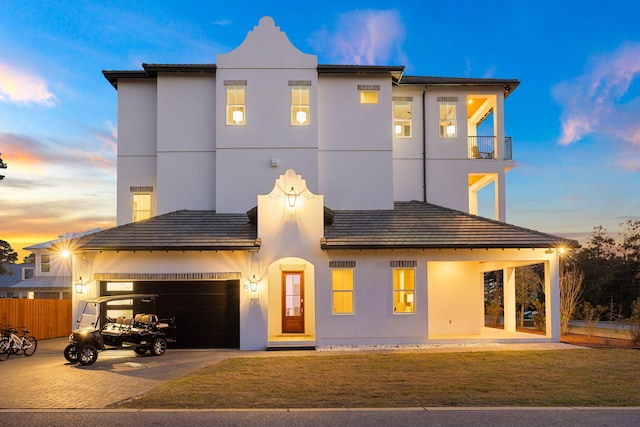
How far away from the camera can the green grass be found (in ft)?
32.1

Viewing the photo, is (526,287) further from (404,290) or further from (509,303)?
(404,290)

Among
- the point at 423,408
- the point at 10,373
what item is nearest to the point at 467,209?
the point at 423,408

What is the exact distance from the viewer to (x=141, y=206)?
23.7 meters

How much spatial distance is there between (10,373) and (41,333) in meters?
10.4

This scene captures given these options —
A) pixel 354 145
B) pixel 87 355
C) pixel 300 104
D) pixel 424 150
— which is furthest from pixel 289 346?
pixel 424 150

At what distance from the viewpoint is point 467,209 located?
23.9 metres

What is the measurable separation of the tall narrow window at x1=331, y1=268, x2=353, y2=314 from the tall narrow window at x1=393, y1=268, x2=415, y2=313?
4.76 feet

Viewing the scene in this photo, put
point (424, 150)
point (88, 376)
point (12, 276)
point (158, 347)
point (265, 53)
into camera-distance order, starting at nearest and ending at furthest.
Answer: point (88, 376)
point (158, 347)
point (265, 53)
point (424, 150)
point (12, 276)

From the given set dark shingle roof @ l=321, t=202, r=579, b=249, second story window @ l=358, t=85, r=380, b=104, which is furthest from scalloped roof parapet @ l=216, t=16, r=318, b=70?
dark shingle roof @ l=321, t=202, r=579, b=249

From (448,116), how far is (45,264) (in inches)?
1194

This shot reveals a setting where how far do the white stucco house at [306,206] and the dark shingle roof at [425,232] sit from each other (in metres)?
0.07

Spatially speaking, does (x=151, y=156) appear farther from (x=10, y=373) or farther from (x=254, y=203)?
(x=10, y=373)

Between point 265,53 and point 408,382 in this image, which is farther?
point 265,53

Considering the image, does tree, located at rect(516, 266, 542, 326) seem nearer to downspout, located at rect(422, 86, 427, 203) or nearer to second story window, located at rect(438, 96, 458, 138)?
downspout, located at rect(422, 86, 427, 203)
